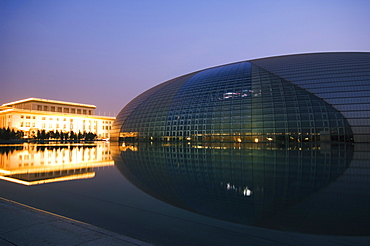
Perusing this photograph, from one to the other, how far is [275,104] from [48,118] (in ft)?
331

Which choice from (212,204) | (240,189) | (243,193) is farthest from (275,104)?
(212,204)

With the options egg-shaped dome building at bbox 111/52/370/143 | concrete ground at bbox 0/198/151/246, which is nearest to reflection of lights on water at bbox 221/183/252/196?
concrete ground at bbox 0/198/151/246

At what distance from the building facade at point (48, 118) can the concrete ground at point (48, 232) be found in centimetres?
10223

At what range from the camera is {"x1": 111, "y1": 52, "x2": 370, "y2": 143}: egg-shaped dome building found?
121 feet

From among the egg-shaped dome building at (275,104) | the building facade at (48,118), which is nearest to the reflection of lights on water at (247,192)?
the egg-shaped dome building at (275,104)

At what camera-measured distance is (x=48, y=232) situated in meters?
4.11

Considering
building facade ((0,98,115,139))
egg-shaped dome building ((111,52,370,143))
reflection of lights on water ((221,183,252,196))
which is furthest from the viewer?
building facade ((0,98,115,139))

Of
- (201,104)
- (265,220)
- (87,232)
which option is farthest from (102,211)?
(201,104)

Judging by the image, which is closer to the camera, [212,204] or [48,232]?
[48,232]

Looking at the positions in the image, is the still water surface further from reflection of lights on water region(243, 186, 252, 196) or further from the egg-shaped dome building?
the egg-shaped dome building

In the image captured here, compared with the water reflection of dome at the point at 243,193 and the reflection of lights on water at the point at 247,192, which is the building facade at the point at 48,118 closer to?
the water reflection of dome at the point at 243,193

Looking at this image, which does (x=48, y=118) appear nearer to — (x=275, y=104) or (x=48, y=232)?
(x=275, y=104)

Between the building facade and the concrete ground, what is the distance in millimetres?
102232

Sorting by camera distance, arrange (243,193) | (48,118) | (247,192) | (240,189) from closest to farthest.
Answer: (243,193) < (247,192) < (240,189) < (48,118)
